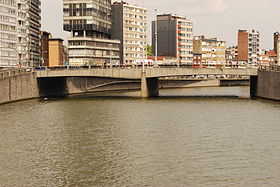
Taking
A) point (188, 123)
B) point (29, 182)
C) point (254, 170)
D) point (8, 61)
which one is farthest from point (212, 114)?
point (8, 61)

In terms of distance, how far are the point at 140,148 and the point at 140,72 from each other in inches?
2639

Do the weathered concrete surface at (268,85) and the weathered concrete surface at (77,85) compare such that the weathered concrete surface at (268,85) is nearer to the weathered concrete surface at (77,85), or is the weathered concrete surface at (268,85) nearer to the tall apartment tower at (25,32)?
the weathered concrete surface at (77,85)

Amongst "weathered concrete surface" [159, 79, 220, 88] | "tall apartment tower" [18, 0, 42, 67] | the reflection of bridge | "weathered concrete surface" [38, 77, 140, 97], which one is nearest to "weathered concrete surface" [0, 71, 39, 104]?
the reflection of bridge

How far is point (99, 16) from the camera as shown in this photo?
610 feet

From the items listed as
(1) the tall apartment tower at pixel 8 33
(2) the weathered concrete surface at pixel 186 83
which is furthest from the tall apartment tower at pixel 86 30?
(1) the tall apartment tower at pixel 8 33

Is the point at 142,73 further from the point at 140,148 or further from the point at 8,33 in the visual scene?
the point at 140,148

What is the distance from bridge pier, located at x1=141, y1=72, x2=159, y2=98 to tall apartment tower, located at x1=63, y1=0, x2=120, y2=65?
53.8 metres

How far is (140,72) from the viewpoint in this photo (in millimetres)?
113750

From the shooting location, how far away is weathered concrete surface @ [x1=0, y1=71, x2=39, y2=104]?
316 feet

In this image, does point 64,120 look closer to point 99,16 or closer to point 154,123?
point 154,123

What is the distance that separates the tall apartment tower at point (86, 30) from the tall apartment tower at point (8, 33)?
25.5 metres

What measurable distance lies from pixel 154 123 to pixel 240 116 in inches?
559

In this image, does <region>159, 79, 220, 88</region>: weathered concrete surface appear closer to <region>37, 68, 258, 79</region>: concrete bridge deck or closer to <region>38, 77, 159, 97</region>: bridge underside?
<region>38, 77, 159, 97</region>: bridge underside

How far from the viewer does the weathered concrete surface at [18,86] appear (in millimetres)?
96188
